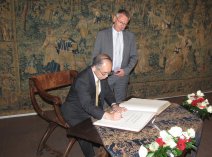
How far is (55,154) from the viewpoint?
15.1 feet

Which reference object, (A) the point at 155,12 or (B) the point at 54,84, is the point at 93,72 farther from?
(A) the point at 155,12

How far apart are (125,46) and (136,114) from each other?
2019mm

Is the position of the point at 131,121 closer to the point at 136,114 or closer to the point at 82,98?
Result: the point at 136,114

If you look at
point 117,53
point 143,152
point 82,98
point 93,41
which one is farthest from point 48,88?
point 93,41

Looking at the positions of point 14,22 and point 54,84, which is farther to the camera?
→ point 14,22

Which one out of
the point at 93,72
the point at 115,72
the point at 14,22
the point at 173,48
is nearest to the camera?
the point at 93,72

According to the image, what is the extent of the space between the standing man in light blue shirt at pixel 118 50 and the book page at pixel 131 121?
5.59ft

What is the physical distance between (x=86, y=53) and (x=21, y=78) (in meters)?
1.76

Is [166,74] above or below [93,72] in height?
below

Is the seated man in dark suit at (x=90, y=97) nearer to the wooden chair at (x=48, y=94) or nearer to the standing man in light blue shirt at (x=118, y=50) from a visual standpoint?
the wooden chair at (x=48, y=94)

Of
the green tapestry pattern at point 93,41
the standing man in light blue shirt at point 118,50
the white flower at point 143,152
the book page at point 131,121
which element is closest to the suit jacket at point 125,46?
the standing man in light blue shirt at point 118,50

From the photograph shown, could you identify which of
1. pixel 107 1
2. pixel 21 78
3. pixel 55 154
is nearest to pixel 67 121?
pixel 55 154

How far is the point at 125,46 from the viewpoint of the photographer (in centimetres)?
493

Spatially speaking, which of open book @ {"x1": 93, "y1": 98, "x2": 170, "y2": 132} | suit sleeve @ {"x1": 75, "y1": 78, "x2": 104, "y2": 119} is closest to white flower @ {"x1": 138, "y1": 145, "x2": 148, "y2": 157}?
open book @ {"x1": 93, "y1": 98, "x2": 170, "y2": 132}
